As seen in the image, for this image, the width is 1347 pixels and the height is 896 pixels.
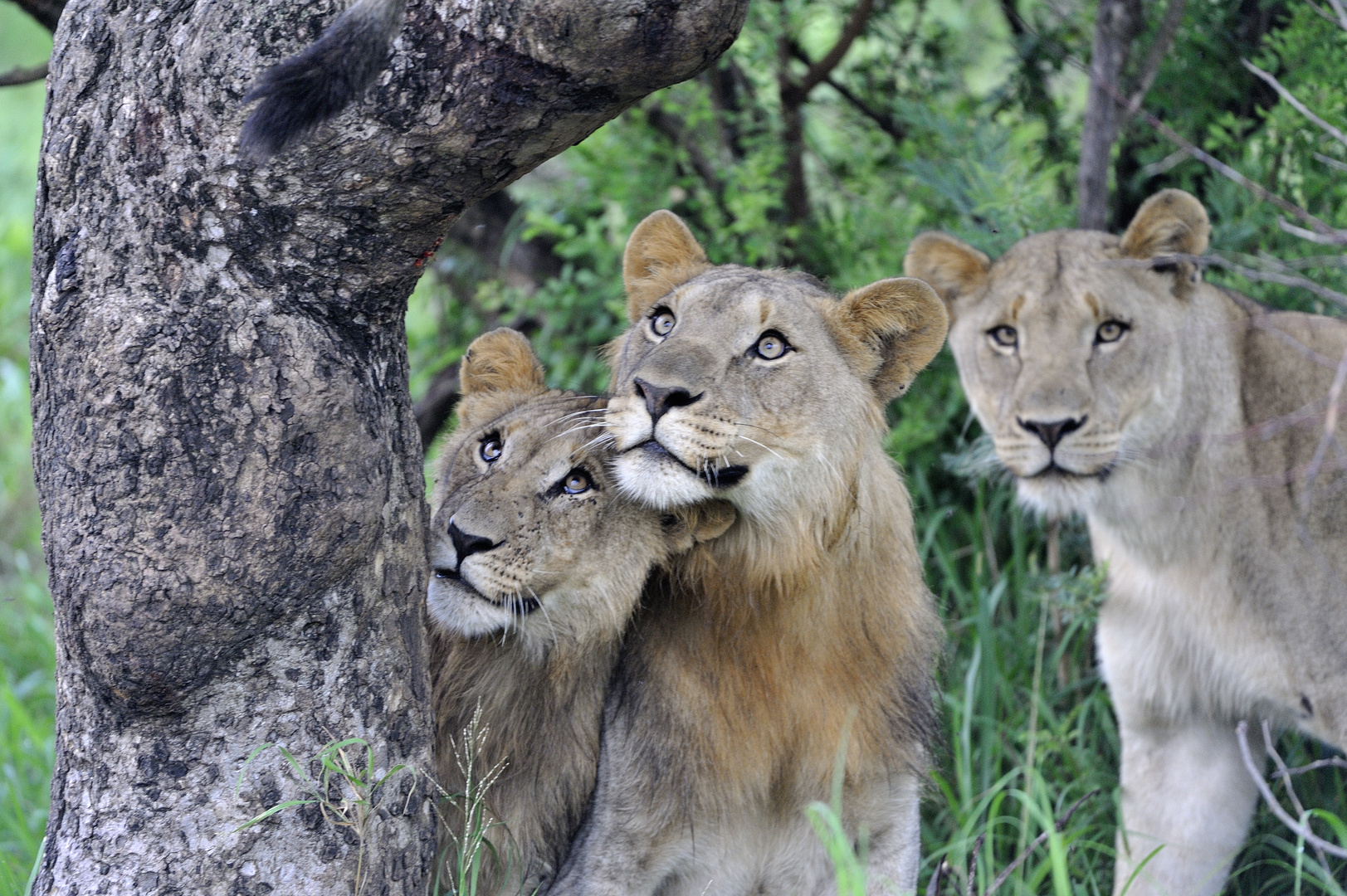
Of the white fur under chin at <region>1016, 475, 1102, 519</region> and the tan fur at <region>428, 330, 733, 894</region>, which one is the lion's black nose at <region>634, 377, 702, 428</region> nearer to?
the tan fur at <region>428, 330, 733, 894</region>

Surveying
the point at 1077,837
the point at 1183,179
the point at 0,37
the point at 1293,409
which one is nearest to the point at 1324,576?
the point at 1293,409

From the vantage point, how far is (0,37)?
1369 cm

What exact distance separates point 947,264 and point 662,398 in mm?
1768

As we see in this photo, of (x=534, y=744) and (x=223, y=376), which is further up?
(x=223, y=376)

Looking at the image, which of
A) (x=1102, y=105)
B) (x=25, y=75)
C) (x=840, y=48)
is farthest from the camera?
(x=840, y=48)

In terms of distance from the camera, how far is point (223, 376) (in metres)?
2.31

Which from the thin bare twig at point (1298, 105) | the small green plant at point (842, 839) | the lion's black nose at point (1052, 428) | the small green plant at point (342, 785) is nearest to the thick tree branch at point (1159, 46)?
the thin bare twig at point (1298, 105)

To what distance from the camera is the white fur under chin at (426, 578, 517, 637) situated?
2859 mm

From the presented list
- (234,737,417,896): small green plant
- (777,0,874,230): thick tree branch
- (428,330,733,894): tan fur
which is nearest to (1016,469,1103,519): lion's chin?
(428,330,733,894): tan fur

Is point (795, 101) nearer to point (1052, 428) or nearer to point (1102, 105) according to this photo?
point (1102, 105)

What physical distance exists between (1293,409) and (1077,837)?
1520 millimetres

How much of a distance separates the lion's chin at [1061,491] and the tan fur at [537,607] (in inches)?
48.6

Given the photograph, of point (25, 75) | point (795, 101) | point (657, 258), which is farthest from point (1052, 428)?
point (25, 75)

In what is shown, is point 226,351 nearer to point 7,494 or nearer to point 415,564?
point 415,564
